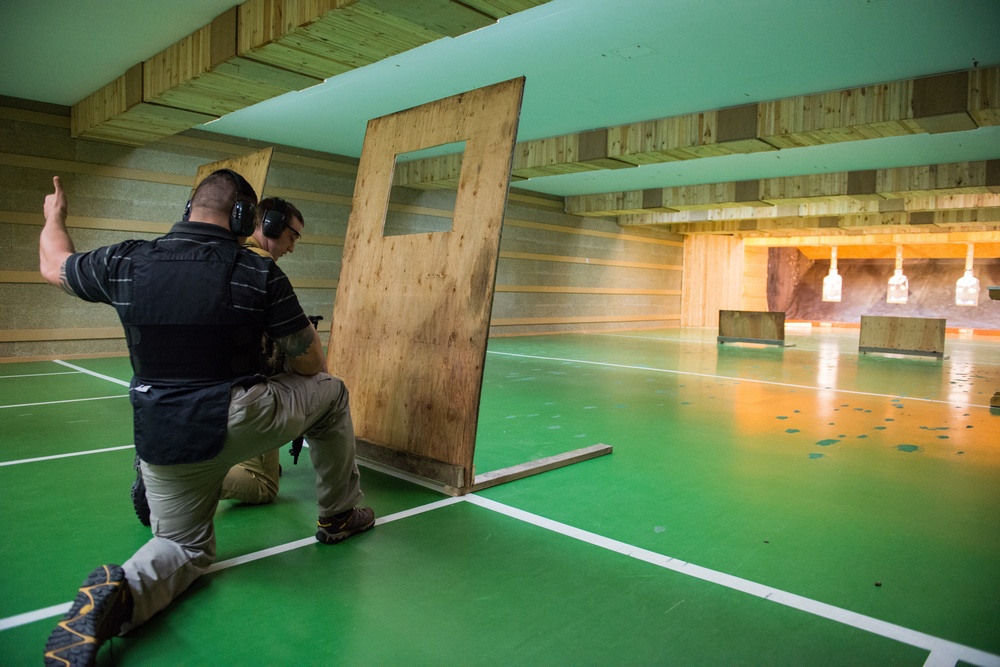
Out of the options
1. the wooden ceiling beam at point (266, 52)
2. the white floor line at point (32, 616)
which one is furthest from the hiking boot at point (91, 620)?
the wooden ceiling beam at point (266, 52)

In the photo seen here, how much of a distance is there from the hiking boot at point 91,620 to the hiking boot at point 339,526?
0.89 meters

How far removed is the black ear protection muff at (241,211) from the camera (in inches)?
94.9

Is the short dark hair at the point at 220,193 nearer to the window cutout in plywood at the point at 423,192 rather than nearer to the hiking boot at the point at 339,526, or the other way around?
the hiking boot at the point at 339,526

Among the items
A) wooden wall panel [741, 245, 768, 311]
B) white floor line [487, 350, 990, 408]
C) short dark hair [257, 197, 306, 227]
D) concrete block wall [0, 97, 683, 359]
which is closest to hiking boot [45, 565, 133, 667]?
short dark hair [257, 197, 306, 227]

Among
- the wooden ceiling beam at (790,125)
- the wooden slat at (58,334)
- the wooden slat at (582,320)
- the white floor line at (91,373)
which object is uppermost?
the wooden ceiling beam at (790,125)

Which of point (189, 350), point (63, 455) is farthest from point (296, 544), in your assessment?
point (63, 455)

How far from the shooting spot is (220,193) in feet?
7.91

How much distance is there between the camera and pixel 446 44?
21.5ft

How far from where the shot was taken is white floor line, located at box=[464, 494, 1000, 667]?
208 centimetres

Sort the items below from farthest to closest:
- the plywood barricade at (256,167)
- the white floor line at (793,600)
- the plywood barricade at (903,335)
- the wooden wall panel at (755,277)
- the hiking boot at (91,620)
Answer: the wooden wall panel at (755,277)
the plywood barricade at (903,335)
the plywood barricade at (256,167)
the white floor line at (793,600)
the hiking boot at (91,620)

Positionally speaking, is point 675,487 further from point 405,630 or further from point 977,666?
point 405,630

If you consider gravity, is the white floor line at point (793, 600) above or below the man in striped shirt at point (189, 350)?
below

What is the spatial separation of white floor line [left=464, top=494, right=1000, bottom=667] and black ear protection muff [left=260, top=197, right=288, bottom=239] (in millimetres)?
1851

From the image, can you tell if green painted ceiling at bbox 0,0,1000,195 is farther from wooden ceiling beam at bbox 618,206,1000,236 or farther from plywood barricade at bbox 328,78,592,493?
wooden ceiling beam at bbox 618,206,1000,236
